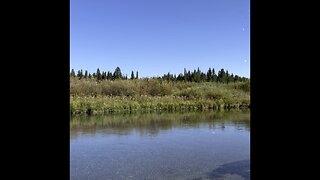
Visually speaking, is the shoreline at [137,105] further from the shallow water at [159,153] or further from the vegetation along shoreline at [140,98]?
the shallow water at [159,153]

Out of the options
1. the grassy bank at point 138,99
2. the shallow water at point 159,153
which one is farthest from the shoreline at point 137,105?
the shallow water at point 159,153

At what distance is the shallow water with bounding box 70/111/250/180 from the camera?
15.3 ft

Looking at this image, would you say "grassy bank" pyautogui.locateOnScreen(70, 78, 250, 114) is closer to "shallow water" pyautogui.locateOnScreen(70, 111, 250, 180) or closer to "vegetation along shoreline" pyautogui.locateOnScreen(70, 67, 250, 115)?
"vegetation along shoreline" pyautogui.locateOnScreen(70, 67, 250, 115)

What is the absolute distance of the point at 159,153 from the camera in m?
6.06

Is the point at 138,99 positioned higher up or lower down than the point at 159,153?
higher up

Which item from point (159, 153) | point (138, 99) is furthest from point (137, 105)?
point (159, 153)

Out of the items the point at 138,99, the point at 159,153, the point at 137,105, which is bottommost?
the point at 159,153

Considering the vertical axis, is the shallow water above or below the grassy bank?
below

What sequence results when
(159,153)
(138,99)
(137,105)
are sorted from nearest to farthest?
(159,153), (137,105), (138,99)

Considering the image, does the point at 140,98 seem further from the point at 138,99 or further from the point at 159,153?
the point at 159,153

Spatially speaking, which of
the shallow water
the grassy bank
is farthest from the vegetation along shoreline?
the shallow water

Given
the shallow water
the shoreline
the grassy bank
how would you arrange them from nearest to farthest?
the shallow water, the shoreline, the grassy bank
